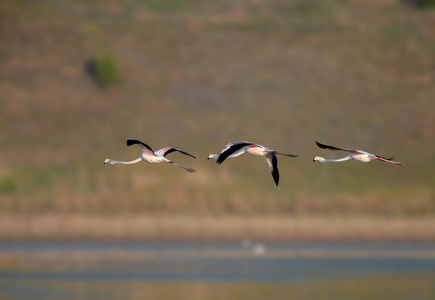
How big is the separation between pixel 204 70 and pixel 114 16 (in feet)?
34.0

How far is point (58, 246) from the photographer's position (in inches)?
2088

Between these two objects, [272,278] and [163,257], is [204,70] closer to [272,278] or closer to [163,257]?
[163,257]

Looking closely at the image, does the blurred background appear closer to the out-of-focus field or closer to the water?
the out-of-focus field

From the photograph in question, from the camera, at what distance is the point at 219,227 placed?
Result: 59.3 meters

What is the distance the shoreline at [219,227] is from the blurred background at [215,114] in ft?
0.57

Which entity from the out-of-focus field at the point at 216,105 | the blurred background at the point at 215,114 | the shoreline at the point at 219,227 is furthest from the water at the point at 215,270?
the out-of-focus field at the point at 216,105

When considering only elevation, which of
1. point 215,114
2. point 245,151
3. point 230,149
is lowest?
point 215,114

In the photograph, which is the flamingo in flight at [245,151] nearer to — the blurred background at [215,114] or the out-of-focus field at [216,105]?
the blurred background at [215,114]

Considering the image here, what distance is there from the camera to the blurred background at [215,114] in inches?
2467

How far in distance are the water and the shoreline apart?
224 cm

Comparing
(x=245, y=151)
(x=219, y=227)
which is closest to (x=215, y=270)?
(x=219, y=227)

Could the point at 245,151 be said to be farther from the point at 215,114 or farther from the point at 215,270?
the point at 215,114

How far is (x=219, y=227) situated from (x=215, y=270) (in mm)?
16822

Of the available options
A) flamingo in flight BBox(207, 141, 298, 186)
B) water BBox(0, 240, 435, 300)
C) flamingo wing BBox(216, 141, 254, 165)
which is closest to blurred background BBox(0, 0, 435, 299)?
water BBox(0, 240, 435, 300)
